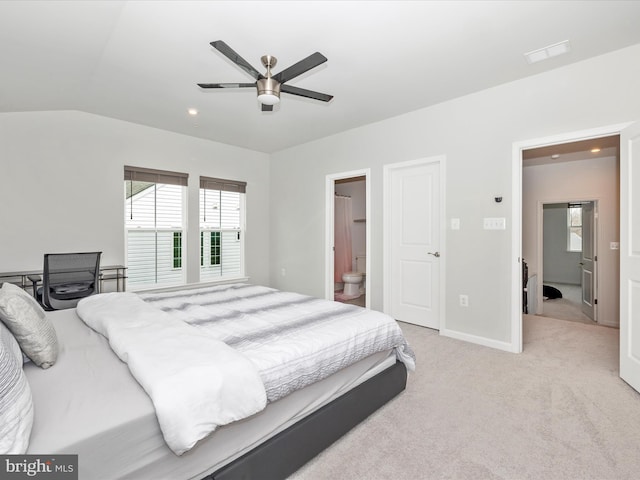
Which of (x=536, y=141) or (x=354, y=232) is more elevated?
(x=536, y=141)

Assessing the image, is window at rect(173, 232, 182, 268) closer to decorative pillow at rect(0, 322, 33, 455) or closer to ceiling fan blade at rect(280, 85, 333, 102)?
ceiling fan blade at rect(280, 85, 333, 102)

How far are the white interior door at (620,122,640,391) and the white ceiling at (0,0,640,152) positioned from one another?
2.85 ft

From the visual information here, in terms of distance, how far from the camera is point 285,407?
61.5 inches

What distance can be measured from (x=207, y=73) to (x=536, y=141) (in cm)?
315

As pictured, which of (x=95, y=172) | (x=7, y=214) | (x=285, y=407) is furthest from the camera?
(x=95, y=172)

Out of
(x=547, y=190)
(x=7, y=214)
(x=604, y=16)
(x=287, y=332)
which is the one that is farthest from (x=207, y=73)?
(x=547, y=190)

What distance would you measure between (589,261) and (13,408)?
6.77 m

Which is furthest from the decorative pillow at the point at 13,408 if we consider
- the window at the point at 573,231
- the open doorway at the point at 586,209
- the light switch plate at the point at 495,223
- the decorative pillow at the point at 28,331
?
the window at the point at 573,231

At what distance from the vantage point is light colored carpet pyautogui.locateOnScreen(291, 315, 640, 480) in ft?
5.36

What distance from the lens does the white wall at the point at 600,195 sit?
4.62 meters

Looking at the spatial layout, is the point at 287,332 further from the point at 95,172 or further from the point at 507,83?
the point at 95,172

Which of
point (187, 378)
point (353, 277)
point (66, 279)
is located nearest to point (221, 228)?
point (66, 279)

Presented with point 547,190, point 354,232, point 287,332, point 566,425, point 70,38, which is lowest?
point 566,425

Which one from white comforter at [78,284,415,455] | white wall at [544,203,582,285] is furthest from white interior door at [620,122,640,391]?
white wall at [544,203,582,285]
